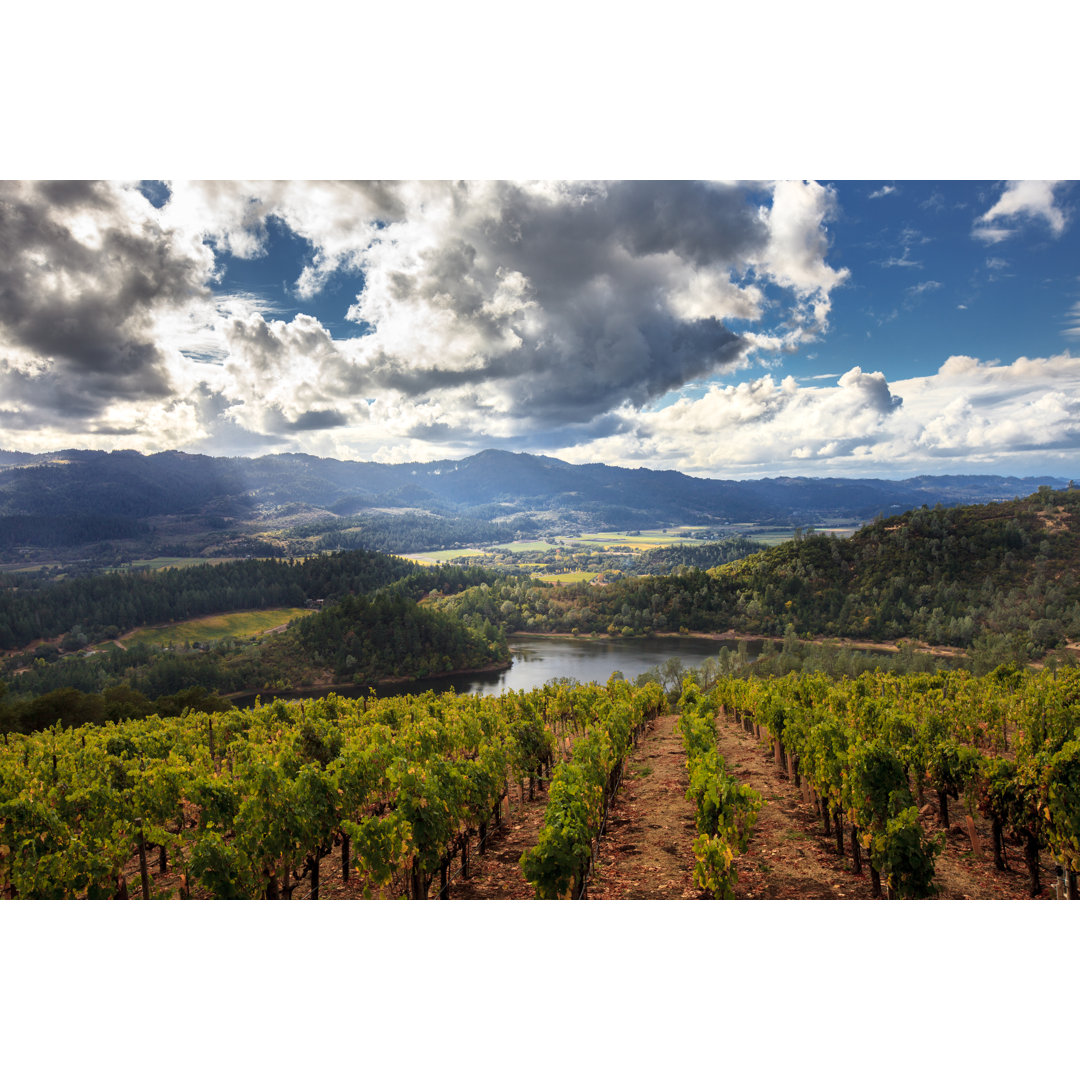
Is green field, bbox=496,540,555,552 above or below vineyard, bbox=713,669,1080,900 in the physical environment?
below

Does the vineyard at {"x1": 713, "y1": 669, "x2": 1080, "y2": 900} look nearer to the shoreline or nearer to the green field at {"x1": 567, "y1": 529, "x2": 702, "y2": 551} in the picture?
the shoreline

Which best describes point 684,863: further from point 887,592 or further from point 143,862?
point 887,592

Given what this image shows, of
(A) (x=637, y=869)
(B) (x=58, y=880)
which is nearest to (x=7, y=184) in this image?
(B) (x=58, y=880)

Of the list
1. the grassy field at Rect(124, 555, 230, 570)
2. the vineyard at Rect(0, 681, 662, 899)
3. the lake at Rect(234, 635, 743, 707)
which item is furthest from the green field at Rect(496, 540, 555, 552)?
the vineyard at Rect(0, 681, 662, 899)

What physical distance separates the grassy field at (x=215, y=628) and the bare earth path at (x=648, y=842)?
49.7 m

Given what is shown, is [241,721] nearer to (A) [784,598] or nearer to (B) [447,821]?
(B) [447,821]

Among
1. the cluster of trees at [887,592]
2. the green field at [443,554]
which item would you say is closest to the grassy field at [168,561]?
the green field at [443,554]

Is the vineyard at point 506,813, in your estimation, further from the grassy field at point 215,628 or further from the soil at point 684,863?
the grassy field at point 215,628

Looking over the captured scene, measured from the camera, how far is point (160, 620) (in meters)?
53.1

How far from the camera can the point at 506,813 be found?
7.73 m

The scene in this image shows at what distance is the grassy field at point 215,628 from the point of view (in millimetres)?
49250

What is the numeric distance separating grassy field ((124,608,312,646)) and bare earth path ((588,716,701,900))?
49705mm

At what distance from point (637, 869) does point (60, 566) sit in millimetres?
111666

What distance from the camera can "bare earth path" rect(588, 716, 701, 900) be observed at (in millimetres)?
5137
